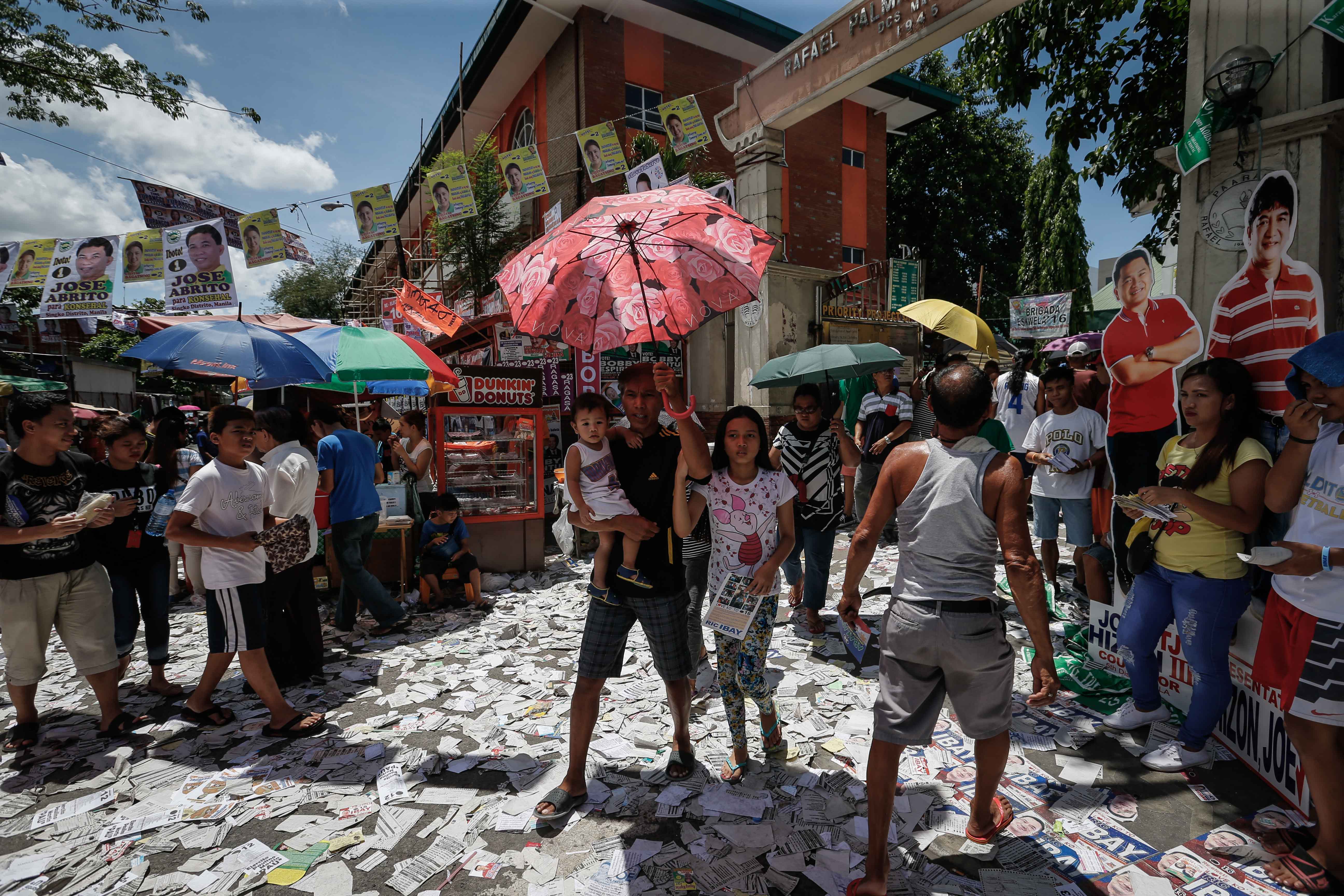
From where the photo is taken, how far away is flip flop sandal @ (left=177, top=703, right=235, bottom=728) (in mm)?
4145

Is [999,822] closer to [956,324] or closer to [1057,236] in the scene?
[956,324]

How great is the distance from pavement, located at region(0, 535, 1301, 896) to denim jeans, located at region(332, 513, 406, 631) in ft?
3.41

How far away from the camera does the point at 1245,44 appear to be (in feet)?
12.8

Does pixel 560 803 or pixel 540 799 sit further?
pixel 540 799

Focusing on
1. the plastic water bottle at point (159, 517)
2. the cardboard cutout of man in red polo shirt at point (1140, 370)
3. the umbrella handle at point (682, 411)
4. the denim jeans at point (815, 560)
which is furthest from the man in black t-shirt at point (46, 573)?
the cardboard cutout of man in red polo shirt at point (1140, 370)

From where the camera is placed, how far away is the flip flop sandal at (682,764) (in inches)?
134

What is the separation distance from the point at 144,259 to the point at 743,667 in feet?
44.6

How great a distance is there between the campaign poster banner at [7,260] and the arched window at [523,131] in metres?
11.0

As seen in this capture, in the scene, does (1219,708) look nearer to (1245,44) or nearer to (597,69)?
(1245,44)

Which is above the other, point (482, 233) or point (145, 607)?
point (482, 233)

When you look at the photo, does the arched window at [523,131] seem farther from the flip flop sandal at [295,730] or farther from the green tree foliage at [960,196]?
the flip flop sandal at [295,730]

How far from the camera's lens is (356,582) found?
222 inches

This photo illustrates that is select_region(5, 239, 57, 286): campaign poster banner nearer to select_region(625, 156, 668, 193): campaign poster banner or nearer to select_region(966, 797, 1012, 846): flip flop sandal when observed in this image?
select_region(625, 156, 668, 193): campaign poster banner

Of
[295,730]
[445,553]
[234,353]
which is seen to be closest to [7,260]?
Answer: [234,353]
